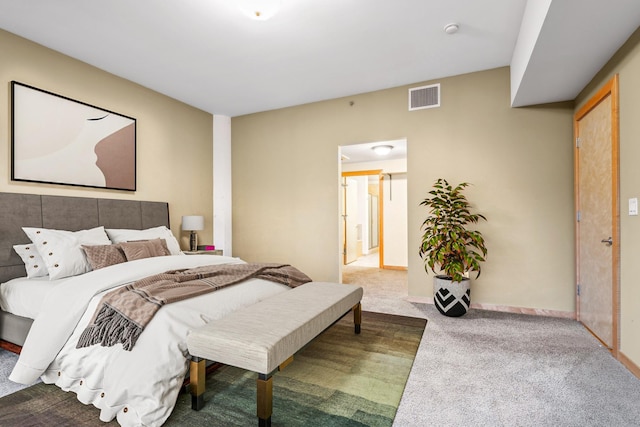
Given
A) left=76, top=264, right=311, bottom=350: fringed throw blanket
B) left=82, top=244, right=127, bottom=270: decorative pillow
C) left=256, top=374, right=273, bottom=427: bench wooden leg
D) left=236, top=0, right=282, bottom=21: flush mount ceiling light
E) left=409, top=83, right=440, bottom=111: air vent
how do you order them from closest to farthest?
left=256, top=374, right=273, bottom=427: bench wooden leg, left=76, top=264, right=311, bottom=350: fringed throw blanket, left=236, top=0, right=282, bottom=21: flush mount ceiling light, left=82, top=244, right=127, bottom=270: decorative pillow, left=409, top=83, right=440, bottom=111: air vent

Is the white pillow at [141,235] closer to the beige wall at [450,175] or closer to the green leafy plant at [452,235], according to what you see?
the beige wall at [450,175]

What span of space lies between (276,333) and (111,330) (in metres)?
0.97

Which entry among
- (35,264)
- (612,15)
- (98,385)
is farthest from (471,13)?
(35,264)

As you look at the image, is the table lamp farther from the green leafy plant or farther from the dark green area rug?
the green leafy plant

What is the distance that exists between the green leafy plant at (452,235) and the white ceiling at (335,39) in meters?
1.23

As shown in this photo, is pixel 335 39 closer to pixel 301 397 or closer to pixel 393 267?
pixel 301 397

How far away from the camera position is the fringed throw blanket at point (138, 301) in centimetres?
185

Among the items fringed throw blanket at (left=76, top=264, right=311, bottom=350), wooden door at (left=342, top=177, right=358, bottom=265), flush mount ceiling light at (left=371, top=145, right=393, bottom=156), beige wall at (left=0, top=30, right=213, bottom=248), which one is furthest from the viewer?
wooden door at (left=342, top=177, right=358, bottom=265)

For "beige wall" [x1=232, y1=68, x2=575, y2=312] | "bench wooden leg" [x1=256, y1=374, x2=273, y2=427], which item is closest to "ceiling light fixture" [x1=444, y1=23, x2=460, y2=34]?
"beige wall" [x1=232, y1=68, x2=575, y2=312]

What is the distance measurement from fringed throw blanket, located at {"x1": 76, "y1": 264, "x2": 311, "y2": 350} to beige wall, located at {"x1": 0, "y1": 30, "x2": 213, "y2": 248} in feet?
6.50

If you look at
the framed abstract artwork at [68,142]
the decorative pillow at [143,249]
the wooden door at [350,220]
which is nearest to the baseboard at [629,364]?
the decorative pillow at [143,249]

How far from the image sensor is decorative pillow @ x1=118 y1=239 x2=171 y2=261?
122 inches

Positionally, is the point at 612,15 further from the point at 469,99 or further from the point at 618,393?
the point at 618,393

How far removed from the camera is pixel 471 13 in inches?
110
